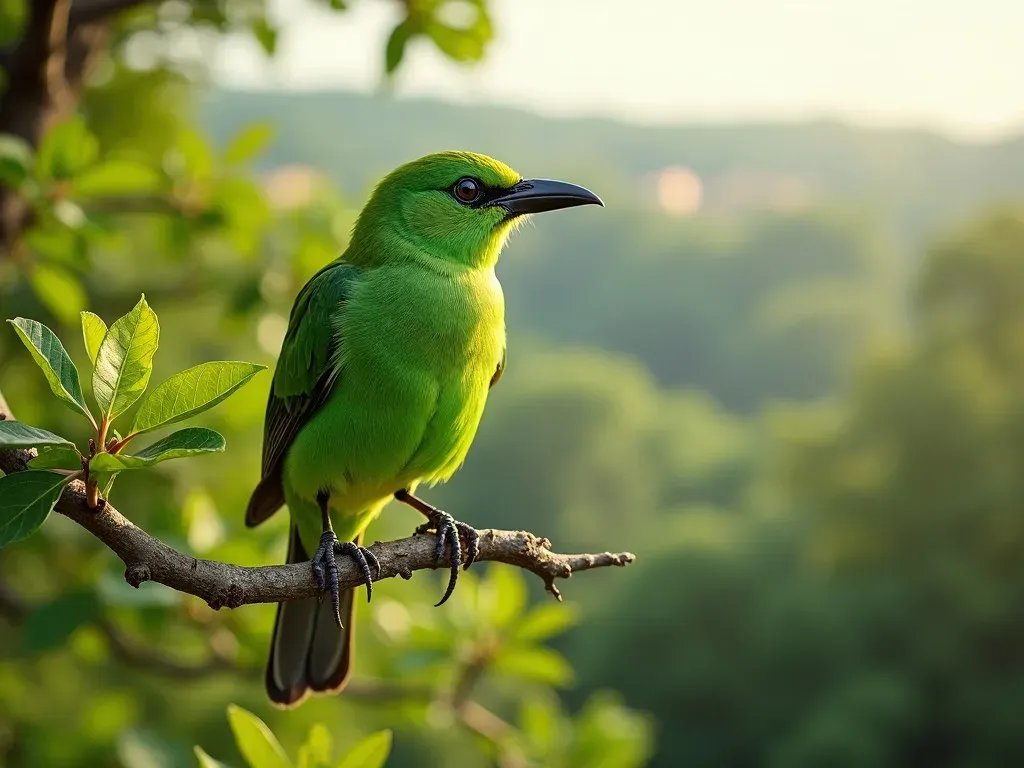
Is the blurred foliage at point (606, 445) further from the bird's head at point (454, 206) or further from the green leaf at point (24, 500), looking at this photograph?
the green leaf at point (24, 500)

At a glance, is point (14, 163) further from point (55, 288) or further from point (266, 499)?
point (266, 499)

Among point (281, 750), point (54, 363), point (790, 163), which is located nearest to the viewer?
point (54, 363)

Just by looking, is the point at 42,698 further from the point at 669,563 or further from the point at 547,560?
the point at 669,563

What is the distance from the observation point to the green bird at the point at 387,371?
10.9 feet

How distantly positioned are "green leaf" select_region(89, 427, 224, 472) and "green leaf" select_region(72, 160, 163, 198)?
242cm

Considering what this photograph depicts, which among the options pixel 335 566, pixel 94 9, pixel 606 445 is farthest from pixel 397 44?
pixel 606 445

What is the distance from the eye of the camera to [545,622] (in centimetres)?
480

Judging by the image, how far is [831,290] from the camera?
199ft

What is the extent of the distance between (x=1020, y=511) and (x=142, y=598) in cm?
2439

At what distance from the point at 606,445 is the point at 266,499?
49067 mm

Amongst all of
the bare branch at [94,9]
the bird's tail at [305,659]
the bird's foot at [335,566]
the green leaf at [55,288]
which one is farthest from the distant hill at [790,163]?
the bird's foot at [335,566]

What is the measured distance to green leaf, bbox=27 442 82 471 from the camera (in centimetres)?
198

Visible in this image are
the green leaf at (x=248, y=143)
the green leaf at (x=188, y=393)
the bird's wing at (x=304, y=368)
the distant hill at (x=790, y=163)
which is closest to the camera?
the green leaf at (x=188, y=393)

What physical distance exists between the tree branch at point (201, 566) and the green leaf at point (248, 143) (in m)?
3.00
